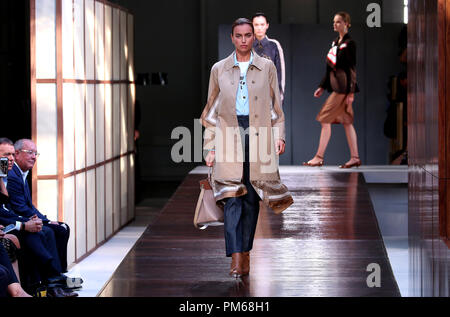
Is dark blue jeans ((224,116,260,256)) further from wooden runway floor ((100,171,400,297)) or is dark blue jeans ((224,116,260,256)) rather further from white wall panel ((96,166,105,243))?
white wall panel ((96,166,105,243))

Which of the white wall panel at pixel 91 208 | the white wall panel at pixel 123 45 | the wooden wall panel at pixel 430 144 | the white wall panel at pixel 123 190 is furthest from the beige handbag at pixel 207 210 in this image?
the white wall panel at pixel 123 45

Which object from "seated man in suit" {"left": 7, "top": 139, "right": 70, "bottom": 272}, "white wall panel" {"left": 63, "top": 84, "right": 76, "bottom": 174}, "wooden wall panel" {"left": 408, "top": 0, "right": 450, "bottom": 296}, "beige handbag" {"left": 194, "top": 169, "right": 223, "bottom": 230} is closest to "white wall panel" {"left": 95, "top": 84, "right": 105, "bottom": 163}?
"white wall panel" {"left": 63, "top": 84, "right": 76, "bottom": 174}

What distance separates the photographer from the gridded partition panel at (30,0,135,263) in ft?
25.1

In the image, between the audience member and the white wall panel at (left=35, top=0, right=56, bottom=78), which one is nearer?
the audience member

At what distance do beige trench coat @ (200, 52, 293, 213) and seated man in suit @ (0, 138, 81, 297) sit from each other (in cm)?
151

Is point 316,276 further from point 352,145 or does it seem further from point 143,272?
point 352,145

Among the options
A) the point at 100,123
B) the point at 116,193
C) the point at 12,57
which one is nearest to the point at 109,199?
the point at 116,193

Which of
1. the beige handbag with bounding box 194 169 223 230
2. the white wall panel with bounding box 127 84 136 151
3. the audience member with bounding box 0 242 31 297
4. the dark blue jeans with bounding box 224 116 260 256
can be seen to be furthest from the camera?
the white wall panel with bounding box 127 84 136 151

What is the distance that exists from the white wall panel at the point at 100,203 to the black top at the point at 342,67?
2.62 meters

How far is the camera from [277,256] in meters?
5.65

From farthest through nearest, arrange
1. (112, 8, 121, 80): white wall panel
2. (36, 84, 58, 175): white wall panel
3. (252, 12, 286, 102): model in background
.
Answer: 1. (112, 8, 121, 80): white wall panel
2. (252, 12, 286, 102): model in background
3. (36, 84, 58, 175): white wall panel

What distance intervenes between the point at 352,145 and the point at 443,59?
4.58 meters

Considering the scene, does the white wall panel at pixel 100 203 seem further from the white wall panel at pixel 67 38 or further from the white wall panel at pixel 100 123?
the white wall panel at pixel 67 38

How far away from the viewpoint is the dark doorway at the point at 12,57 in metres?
13.5
